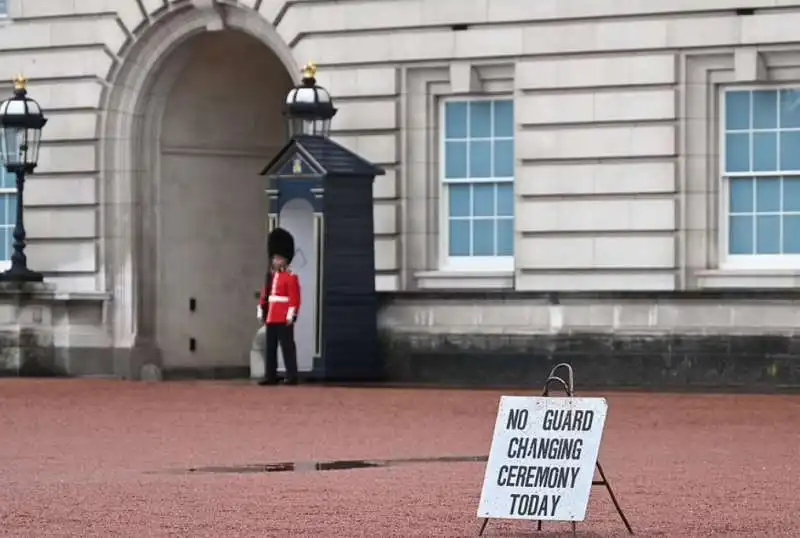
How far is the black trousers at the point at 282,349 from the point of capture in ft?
82.8

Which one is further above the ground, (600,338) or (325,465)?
(600,338)

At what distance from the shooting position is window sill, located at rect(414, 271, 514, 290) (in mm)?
25438

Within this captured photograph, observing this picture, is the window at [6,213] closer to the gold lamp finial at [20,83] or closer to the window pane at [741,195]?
the gold lamp finial at [20,83]

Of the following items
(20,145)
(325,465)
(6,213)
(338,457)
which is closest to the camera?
(325,465)

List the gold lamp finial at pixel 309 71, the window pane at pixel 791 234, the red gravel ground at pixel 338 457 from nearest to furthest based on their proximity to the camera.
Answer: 1. the red gravel ground at pixel 338 457
2. the window pane at pixel 791 234
3. the gold lamp finial at pixel 309 71

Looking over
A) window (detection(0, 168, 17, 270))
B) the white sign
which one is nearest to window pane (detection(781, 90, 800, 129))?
window (detection(0, 168, 17, 270))

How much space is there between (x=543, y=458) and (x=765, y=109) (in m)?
13.3

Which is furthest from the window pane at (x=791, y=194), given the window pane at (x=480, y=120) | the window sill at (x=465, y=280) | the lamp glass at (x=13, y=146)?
the lamp glass at (x=13, y=146)

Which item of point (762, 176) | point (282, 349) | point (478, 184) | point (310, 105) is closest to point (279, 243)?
point (282, 349)

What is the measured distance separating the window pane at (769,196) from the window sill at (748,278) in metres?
0.68

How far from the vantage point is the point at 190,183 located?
2845 centimetres

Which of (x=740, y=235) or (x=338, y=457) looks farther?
(x=740, y=235)

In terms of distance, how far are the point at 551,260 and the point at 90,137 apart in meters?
5.70

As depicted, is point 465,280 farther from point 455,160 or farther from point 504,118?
point 504,118
